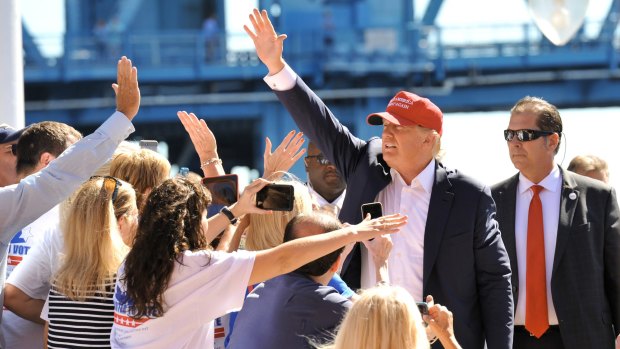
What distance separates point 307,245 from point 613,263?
2.11 metres

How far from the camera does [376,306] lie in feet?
12.9

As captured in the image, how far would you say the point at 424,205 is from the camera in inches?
211

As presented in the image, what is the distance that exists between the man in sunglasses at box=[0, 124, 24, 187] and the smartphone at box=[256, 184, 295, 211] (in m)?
1.28

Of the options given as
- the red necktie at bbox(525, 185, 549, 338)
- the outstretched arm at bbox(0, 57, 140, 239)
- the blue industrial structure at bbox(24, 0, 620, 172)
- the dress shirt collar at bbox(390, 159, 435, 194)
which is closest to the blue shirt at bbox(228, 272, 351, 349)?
the outstretched arm at bbox(0, 57, 140, 239)

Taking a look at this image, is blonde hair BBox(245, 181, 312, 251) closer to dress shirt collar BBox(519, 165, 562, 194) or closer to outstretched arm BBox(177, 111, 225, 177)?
outstretched arm BBox(177, 111, 225, 177)

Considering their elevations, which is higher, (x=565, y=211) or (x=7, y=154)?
(x=7, y=154)

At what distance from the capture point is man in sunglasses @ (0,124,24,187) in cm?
550

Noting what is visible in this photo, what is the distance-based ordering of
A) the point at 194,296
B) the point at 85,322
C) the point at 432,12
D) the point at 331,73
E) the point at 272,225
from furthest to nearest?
the point at 432,12
the point at 331,73
the point at 272,225
the point at 85,322
the point at 194,296

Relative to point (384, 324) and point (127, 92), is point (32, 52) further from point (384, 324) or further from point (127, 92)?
point (384, 324)

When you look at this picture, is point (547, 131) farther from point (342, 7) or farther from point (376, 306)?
point (342, 7)

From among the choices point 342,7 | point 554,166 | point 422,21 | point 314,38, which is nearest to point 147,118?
point 314,38

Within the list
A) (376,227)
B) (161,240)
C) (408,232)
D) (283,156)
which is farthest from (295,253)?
(283,156)

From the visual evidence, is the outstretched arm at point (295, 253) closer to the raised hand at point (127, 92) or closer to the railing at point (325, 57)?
the raised hand at point (127, 92)

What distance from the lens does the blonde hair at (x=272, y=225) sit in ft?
17.3
